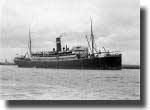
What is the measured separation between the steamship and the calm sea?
0.24ft

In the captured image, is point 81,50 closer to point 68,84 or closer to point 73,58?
point 73,58

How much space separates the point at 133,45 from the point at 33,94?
117 centimetres

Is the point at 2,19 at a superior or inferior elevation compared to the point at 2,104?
superior

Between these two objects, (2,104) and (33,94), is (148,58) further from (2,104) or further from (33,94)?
(2,104)

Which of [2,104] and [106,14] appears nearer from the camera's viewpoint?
[2,104]

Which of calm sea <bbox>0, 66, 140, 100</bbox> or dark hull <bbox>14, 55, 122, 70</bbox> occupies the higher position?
dark hull <bbox>14, 55, 122, 70</bbox>

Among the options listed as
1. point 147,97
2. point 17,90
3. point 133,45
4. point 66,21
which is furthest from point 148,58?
point 17,90

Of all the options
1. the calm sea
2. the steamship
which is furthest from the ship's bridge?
the calm sea

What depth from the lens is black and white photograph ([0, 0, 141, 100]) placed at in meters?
3.07

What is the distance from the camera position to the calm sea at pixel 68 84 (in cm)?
303

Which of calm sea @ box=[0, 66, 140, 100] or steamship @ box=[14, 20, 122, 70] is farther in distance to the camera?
steamship @ box=[14, 20, 122, 70]

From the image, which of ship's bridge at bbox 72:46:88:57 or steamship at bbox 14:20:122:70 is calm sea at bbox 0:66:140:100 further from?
ship's bridge at bbox 72:46:88:57

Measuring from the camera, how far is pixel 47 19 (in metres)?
3.17

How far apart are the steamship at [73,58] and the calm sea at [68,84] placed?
7 centimetres
